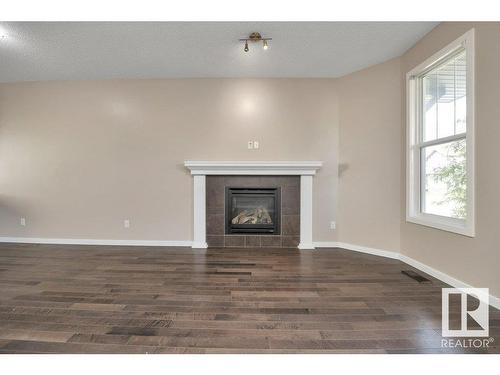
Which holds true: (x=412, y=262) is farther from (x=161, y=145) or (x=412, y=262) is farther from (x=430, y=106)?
(x=161, y=145)

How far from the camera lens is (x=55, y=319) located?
5.79ft

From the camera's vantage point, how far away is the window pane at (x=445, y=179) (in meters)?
2.38

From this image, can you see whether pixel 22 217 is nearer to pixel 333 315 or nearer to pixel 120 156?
pixel 120 156

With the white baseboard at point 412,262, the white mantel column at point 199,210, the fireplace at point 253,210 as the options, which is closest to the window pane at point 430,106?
the white baseboard at point 412,262

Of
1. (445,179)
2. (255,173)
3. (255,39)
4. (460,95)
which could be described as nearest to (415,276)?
(445,179)

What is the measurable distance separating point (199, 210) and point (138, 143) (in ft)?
4.72

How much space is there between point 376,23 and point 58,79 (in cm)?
456

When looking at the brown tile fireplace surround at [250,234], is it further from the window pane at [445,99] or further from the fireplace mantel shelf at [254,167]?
the window pane at [445,99]

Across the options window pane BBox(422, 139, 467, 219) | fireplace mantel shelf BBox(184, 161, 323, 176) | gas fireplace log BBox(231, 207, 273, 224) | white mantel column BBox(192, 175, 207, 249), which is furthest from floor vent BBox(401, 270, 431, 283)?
white mantel column BBox(192, 175, 207, 249)

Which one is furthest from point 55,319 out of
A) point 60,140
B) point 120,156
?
point 60,140

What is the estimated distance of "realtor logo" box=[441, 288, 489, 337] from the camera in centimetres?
163

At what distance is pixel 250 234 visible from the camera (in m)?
3.81

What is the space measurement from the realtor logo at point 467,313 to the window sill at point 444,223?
488 mm

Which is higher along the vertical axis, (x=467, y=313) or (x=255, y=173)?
(x=255, y=173)
